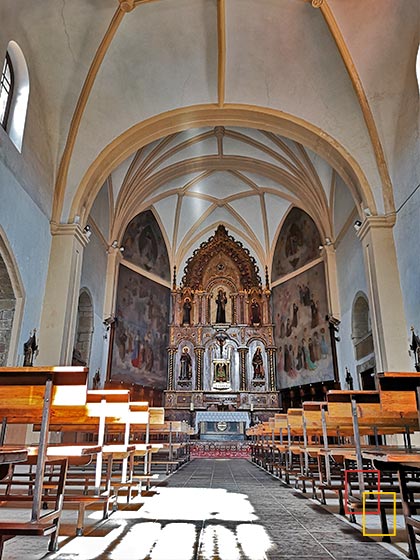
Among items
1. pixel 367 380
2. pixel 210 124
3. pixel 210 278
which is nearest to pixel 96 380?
pixel 367 380

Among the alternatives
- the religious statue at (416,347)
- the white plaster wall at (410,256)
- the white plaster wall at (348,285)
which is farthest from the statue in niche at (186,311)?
the religious statue at (416,347)

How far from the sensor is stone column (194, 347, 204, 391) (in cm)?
2034

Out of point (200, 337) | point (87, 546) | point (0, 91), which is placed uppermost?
point (0, 91)

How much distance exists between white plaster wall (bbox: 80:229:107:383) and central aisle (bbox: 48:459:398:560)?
10388mm

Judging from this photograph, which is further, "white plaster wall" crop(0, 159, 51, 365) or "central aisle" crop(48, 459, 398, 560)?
"white plaster wall" crop(0, 159, 51, 365)

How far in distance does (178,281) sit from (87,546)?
1949 cm

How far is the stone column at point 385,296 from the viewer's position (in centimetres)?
1027

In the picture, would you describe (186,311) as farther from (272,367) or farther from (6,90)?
(6,90)

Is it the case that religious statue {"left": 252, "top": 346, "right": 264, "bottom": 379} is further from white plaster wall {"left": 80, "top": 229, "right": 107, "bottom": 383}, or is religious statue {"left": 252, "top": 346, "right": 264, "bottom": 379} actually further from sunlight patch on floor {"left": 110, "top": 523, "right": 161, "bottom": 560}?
sunlight patch on floor {"left": 110, "top": 523, "right": 161, "bottom": 560}

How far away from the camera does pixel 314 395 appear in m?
17.2

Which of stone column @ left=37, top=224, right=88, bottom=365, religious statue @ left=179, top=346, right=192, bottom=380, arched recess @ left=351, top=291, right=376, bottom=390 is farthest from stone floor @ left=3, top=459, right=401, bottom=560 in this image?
religious statue @ left=179, top=346, right=192, bottom=380

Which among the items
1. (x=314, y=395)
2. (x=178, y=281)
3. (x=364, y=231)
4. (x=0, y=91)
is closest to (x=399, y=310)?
(x=364, y=231)

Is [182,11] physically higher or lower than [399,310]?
higher

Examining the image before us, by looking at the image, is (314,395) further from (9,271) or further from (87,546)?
(87,546)
